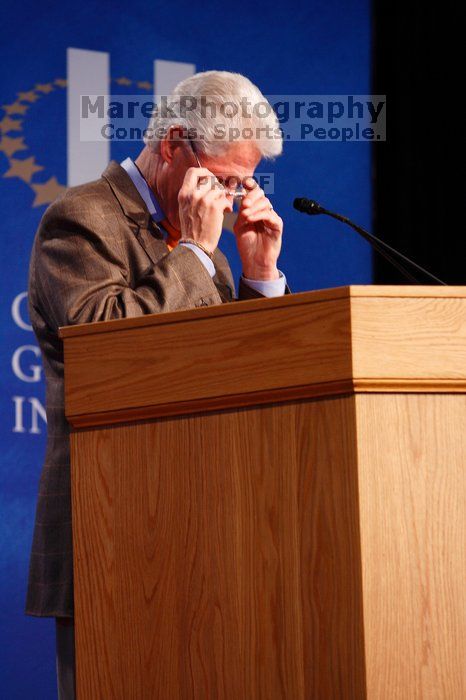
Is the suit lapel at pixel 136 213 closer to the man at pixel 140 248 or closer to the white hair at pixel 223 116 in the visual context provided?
the man at pixel 140 248

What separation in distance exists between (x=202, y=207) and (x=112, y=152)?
114 cm

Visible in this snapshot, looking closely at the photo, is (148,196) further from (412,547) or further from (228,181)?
(412,547)

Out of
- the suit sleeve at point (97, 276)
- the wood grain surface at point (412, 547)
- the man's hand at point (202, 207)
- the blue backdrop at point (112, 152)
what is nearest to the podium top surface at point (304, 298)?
the wood grain surface at point (412, 547)

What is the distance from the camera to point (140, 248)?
7.04ft

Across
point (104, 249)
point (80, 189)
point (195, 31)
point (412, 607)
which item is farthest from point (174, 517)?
point (195, 31)

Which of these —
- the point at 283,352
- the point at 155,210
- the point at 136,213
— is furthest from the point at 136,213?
the point at 283,352

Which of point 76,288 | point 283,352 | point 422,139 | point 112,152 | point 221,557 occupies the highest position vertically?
point 422,139

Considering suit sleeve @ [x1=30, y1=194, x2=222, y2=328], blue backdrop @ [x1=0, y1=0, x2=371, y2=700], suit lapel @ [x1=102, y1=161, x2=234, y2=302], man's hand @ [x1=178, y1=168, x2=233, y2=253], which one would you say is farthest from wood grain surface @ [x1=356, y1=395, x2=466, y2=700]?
blue backdrop @ [x1=0, y1=0, x2=371, y2=700]

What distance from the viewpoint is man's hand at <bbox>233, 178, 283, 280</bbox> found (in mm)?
2369

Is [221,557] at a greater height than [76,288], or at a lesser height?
lesser

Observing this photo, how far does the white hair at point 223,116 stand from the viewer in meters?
2.34

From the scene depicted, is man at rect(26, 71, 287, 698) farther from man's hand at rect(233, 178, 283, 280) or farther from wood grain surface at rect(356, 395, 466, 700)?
wood grain surface at rect(356, 395, 466, 700)

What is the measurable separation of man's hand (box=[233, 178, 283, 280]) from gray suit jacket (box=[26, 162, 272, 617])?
0.24 meters

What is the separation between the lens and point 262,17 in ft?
11.1
